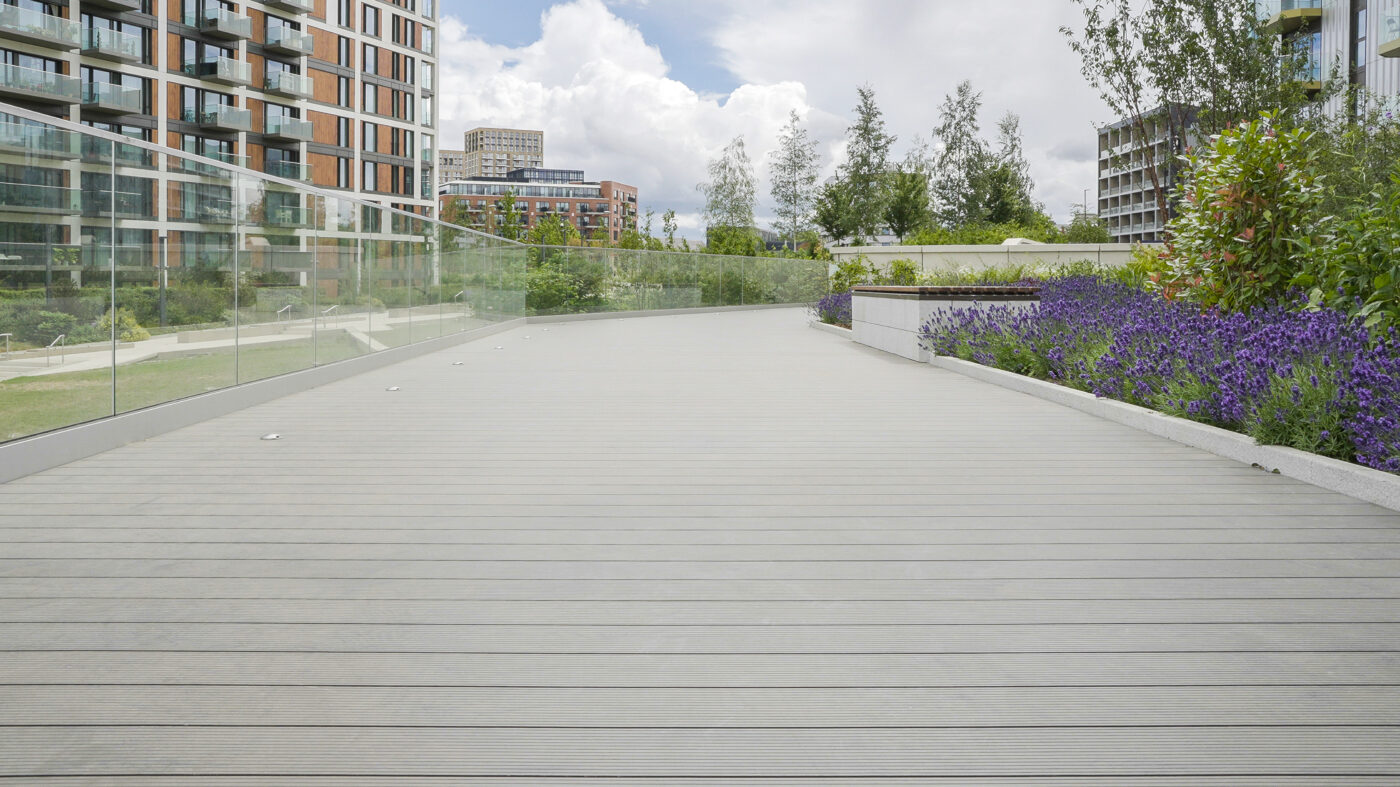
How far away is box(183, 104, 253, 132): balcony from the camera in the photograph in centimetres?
4410

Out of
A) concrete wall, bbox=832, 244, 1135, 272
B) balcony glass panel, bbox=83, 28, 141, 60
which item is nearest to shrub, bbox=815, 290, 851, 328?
concrete wall, bbox=832, 244, 1135, 272

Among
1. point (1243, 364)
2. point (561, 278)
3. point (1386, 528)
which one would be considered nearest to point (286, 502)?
point (1386, 528)

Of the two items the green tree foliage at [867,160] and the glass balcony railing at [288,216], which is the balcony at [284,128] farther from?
the glass balcony railing at [288,216]

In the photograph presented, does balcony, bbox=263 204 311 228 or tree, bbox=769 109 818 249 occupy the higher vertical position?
tree, bbox=769 109 818 249

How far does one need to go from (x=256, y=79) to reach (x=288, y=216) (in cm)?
4339

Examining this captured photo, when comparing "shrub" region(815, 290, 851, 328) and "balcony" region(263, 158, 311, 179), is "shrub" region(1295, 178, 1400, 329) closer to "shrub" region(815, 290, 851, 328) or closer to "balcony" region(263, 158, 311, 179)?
"shrub" region(815, 290, 851, 328)

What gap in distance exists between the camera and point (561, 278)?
23.4 m

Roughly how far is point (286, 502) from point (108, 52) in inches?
1646

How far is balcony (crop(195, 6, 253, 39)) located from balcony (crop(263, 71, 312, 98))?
7.80 feet

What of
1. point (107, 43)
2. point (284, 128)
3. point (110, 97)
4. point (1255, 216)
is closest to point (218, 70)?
point (284, 128)

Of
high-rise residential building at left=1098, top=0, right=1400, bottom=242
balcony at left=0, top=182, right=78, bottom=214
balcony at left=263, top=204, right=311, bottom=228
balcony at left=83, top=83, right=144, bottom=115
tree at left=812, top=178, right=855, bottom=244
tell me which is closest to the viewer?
balcony at left=0, top=182, right=78, bottom=214

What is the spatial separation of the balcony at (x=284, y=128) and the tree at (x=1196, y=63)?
117 ft

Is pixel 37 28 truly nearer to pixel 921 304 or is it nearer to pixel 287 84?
pixel 287 84

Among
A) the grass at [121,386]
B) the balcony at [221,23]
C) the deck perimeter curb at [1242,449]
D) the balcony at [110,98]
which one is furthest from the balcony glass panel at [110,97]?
the deck perimeter curb at [1242,449]
